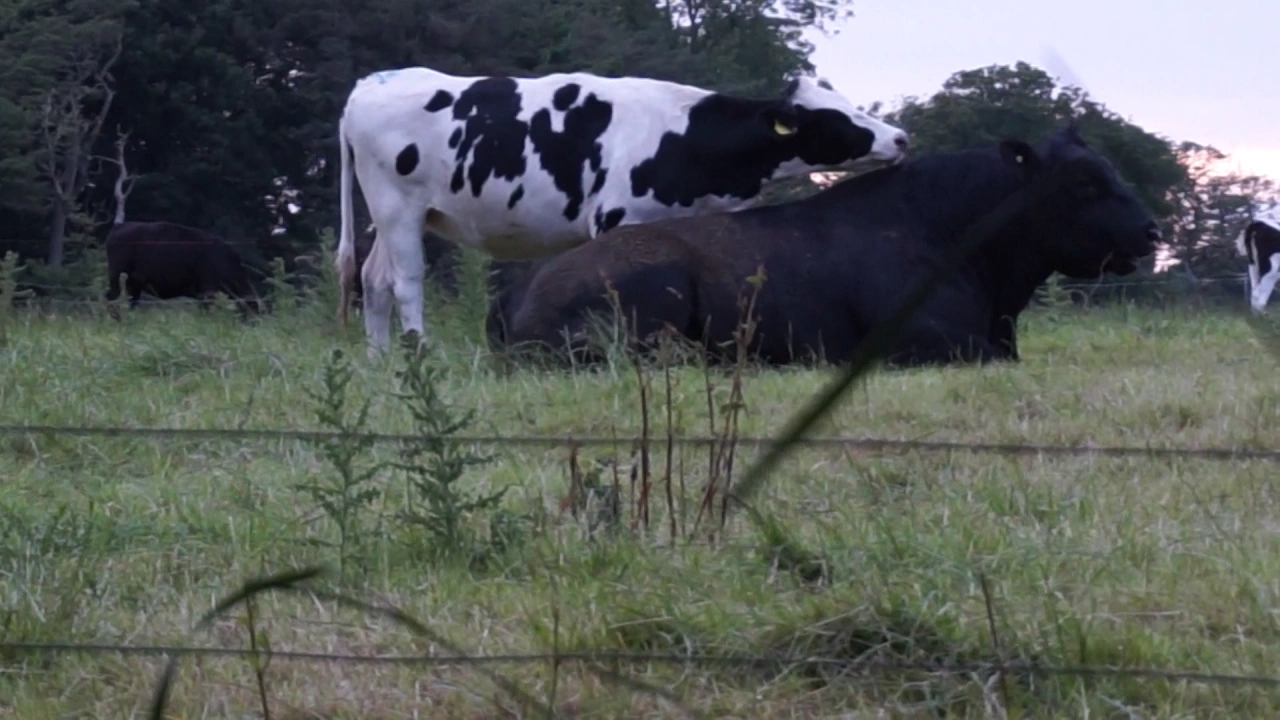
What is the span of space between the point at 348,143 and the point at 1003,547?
6.51 m

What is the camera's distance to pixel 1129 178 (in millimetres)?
1507

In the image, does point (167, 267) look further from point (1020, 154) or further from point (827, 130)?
point (1020, 154)

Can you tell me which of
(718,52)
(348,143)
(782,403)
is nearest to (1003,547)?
(782,403)

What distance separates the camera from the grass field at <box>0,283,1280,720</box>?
121 inches

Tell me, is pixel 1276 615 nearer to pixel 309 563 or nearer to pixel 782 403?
pixel 309 563

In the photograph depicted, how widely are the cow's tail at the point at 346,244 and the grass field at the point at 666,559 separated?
3.58 meters

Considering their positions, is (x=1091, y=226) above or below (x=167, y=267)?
above

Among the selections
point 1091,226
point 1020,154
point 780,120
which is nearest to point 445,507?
point 1020,154

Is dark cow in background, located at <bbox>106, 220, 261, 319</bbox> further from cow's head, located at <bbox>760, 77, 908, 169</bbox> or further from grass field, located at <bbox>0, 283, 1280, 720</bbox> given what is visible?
grass field, located at <bbox>0, 283, 1280, 720</bbox>

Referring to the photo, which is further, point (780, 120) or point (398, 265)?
point (398, 265)

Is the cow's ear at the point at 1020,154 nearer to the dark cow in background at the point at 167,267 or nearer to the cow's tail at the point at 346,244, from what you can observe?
the cow's tail at the point at 346,244

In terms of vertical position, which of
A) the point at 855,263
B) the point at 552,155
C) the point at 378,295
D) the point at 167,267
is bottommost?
the point at 167,267

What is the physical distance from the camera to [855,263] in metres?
7.76

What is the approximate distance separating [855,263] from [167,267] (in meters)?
12.7
